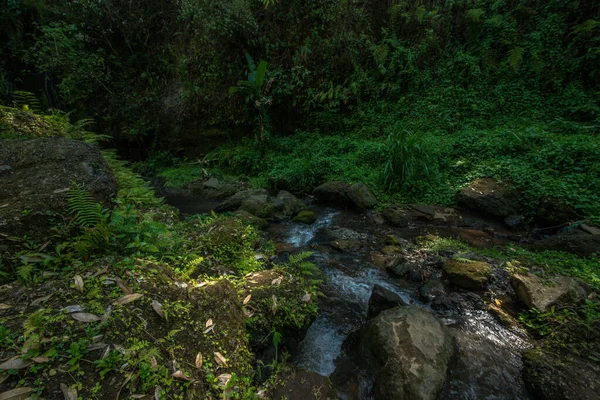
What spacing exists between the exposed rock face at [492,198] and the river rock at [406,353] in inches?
163

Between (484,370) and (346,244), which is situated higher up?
(484,370)

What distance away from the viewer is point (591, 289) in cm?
333

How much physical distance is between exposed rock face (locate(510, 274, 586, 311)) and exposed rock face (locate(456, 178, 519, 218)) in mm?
2549

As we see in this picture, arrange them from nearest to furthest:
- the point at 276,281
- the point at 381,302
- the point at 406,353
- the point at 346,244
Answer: the point at 406,353 < the point at 276,281 < the point at 381,302 < the point at 346,244

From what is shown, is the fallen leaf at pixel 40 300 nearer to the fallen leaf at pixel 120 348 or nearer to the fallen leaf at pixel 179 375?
the fallen leaf at pixel 120 348

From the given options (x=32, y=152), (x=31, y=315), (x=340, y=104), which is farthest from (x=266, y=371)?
(x=340, y=104)

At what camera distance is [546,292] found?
10.6 ft

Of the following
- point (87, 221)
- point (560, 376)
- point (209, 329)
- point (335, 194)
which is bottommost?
point (335, 194)

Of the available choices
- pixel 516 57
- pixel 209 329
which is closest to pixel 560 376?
pixel 209 329

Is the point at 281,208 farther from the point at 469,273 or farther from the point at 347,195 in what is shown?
the point at 469,273

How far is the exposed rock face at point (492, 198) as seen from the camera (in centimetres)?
570

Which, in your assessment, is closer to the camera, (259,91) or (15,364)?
(15,364)

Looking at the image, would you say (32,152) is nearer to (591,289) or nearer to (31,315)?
(31,315)

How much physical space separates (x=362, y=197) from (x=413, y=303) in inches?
135
